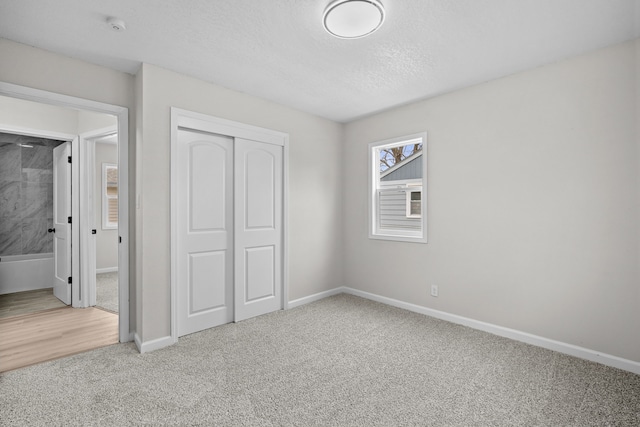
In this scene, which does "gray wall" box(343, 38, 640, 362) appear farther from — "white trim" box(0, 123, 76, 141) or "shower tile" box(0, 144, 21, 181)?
"shower tile" box(0, 144, 21, 181)

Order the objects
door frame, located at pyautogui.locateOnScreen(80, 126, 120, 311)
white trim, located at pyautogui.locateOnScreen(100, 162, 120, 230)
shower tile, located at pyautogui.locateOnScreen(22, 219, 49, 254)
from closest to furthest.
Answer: door frame, located at pyautogui.locateOnScreen(80, 126, 120, 311) < shower tile, located at pyautogui.locateOnScreen(22, 219, 49, 254) < white trim, located at pyautogui.locateOnScreen(100, 162, 120, 230)

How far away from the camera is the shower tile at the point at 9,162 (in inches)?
189

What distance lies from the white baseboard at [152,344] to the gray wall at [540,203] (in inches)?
105

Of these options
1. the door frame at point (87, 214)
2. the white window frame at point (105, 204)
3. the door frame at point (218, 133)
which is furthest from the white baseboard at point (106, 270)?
the door frame at point (218, 133)

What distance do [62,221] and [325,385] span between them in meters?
4.08

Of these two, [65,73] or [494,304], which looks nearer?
[65,73]

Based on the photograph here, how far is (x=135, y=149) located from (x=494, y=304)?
3797mm

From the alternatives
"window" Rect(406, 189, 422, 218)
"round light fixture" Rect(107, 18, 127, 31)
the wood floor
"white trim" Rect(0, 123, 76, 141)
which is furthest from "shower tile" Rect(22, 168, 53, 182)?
"window" Rect(406, 189, 422, 218)

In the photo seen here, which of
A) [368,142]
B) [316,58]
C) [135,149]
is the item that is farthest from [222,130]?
[368,142]

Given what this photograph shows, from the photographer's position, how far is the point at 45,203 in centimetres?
509

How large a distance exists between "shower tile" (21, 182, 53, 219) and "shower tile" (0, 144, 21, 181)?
0.61ft

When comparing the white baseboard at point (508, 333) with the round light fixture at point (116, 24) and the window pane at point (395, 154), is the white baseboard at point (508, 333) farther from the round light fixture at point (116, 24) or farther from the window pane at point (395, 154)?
the round light fixture at point (116, 24)

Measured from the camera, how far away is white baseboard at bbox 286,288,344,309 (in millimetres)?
3957

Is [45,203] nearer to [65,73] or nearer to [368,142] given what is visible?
[65,73]
